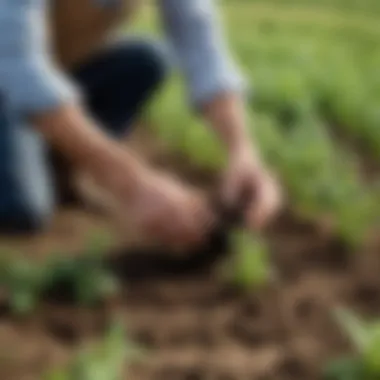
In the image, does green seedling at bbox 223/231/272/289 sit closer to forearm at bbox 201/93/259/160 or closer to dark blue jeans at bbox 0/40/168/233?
forearm at bbox 201/93/259/160

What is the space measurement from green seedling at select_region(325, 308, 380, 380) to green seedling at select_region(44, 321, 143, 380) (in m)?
0.21

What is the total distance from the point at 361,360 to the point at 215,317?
8.6 inches

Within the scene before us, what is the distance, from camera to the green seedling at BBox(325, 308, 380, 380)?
1170 millimetres

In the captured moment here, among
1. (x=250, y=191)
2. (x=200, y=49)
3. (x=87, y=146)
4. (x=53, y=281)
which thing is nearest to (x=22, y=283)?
(x=53, y=281)

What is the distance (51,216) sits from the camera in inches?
66.0

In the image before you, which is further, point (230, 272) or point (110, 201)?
point (110, 201)

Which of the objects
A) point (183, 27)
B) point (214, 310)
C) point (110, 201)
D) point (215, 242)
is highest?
point (183, 27)

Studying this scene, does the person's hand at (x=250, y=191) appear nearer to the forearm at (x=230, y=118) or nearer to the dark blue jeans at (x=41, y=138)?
the forearm at (x=230, y=118)

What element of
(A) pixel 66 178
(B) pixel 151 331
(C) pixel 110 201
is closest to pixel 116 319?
(B) pixel 151 331

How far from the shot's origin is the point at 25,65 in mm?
1338

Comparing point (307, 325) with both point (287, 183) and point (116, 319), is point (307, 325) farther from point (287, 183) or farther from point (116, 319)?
point (287, 183)

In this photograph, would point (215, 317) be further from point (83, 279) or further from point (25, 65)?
point (25, 65)

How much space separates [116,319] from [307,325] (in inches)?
9.0

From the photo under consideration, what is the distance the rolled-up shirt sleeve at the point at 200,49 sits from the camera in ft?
5.22
